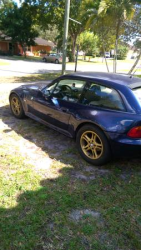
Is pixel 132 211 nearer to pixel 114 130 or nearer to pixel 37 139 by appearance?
pixel 114 130

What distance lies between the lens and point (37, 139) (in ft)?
13.0

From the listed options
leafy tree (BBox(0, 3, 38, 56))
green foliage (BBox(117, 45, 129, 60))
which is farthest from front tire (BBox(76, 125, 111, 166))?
green foliage (BBox(117, 45, 129, 60))

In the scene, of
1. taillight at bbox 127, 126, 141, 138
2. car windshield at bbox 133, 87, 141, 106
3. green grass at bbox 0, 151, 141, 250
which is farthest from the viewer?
car windshield at bbox 133, 87, 141, 106

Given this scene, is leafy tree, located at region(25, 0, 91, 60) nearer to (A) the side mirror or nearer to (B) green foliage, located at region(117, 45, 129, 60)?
(A) the side mirror

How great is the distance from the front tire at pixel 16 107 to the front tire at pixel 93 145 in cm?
200

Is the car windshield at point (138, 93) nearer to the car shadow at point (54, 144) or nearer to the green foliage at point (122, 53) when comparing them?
the car shadow at point (54, 144)

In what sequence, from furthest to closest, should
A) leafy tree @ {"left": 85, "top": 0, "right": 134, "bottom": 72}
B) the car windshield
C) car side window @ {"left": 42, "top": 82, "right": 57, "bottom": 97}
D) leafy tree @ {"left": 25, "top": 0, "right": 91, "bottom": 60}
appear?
leafy tree @ {"left": 25, "top": 0, "right": 91, "bottom": 60} → leafy tree @ {"left": 85, "top": 0, "right": 134, "bottom": 72} → car side window @ {"left": 42, "top": 82, "right": 57, "bottom": 97} → the car windshield

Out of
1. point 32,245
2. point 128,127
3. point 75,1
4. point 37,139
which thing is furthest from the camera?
point 75,1

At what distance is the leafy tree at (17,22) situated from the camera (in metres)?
29.6

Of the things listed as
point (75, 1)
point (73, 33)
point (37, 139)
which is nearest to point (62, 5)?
point (75, 1)

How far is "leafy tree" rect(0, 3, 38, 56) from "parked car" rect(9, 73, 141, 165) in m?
30.1

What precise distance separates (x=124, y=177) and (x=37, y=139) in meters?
1.88

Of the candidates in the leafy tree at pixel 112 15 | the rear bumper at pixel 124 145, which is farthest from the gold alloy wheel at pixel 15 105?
the leafy tree at pixel 112 15

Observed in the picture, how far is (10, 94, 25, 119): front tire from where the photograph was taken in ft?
15.4
